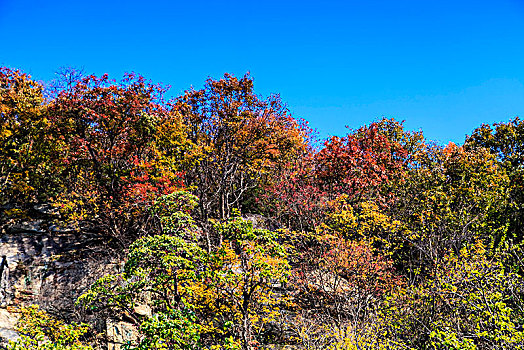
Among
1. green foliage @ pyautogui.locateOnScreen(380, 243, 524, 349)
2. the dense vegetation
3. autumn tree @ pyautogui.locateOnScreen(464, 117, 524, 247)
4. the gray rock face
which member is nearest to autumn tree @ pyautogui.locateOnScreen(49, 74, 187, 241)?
the dense vegetation

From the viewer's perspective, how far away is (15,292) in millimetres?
16141

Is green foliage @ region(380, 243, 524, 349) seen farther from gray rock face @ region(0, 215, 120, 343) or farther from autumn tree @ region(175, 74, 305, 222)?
gray rock face @ region(0, 215, 120, 343)

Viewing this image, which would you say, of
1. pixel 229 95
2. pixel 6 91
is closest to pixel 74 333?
pixel 229 95

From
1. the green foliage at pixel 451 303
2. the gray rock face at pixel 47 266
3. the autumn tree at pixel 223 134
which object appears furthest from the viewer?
the autumn tree at pixel 223 134

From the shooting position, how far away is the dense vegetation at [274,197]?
12.2 meters

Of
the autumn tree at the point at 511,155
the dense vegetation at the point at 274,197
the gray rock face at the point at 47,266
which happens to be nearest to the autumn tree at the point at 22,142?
the dense vegetation at the point at 274,197

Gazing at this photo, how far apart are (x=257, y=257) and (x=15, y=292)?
14.4 m

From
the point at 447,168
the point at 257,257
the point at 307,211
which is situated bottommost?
the point at 257,257

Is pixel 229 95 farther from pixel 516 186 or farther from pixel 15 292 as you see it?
pixel 516 186

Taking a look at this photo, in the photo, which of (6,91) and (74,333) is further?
(6,91)

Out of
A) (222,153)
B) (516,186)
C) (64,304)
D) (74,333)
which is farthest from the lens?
(222,153)

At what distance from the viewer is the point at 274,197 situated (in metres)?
21.7

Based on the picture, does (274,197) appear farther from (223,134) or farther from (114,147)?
(114,147)

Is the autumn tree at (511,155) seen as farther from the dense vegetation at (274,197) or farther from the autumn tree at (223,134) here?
the autumn tree at (223,134)
